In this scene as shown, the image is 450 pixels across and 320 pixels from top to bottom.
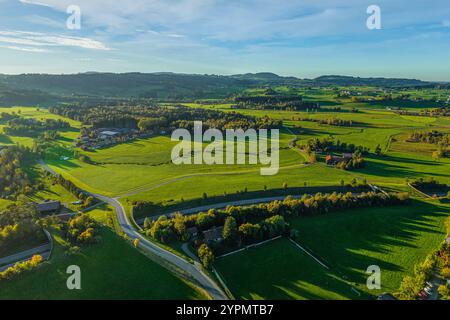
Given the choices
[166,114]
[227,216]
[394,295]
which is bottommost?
[394,295]

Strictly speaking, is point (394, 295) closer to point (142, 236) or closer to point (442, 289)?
point (442, 289)

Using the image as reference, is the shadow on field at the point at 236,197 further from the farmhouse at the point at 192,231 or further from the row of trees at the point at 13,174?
the row of trees at the point at 13,174

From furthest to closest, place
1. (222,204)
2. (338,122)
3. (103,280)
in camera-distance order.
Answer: (338,122) < (222,204) < (103,280)

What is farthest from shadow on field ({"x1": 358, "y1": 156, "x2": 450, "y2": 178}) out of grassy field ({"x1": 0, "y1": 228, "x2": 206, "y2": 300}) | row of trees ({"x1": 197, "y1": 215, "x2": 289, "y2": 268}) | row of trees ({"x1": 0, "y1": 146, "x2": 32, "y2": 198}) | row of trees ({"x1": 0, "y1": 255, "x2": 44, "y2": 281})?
row of trees ({"x1": 0, "y1": 146, "x2": 32, "y2": 198})

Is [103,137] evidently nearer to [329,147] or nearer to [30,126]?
[30,126]

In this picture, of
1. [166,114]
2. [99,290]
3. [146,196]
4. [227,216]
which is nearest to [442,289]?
[227,216]

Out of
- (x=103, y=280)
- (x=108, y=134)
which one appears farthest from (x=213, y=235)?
(x=108, y=134)

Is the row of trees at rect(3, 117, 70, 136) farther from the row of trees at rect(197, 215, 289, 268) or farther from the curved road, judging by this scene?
the row of trees at rect(197, 215, 289, 268)
